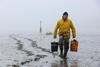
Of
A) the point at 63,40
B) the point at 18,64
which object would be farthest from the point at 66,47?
the point at 18,64

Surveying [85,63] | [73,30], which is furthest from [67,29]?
[85,63]

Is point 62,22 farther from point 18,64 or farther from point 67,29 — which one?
point 18,64

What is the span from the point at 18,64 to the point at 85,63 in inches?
107

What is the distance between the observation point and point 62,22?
1675 cm

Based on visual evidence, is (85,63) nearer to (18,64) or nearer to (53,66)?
(53,66)

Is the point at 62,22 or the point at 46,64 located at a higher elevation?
the point at 62,22

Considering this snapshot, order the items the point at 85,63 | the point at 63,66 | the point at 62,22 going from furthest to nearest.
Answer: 1. the point at 62,22
2. the point at 85,63
3. the point at 63,66

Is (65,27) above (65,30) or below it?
above

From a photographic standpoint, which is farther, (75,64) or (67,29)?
(67,29)

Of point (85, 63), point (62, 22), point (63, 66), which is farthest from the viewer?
point (62, 22)

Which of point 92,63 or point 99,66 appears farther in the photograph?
point 92,63

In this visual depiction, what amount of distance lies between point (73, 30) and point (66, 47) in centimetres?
84

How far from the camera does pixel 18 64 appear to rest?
14.3m

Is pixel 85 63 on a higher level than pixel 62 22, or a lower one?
lower
